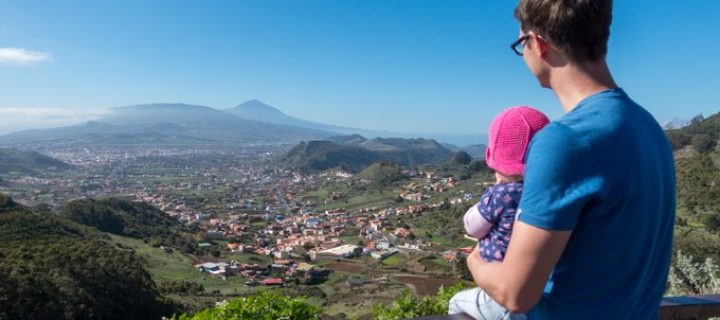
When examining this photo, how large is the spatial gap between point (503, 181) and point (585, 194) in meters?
0.38

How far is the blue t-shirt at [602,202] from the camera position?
0.88m

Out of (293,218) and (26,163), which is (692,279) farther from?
(26,163)

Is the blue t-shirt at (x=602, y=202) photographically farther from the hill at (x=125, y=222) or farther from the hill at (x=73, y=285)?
the hill at (x=125, y=222)

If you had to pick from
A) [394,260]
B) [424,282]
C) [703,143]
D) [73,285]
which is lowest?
[394,260]

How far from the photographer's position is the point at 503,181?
4.12 ft

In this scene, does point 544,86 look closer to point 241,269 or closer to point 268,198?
point 241,269

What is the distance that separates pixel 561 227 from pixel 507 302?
216mm

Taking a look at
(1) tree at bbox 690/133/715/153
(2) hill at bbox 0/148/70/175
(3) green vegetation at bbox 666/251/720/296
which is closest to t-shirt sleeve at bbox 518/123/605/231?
Result: (3) green vegetation at bbox 666/251/720/296

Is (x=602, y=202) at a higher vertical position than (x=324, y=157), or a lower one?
higher

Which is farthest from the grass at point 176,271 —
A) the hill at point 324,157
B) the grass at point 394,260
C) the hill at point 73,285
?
the hill at point 324,157

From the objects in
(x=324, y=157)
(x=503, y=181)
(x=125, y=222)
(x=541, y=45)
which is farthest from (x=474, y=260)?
(x=324, y=157)

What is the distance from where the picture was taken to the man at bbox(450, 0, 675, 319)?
888mm

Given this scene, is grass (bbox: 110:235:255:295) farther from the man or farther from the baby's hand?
the man

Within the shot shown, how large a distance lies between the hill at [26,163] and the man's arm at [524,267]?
9945cm
